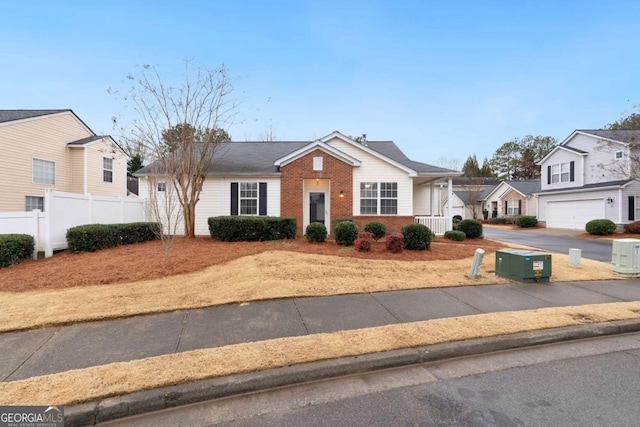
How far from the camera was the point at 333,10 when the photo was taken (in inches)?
503

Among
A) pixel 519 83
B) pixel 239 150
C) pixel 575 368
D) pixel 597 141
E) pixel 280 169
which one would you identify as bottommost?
pixel 575 368

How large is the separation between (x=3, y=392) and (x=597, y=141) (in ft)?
105

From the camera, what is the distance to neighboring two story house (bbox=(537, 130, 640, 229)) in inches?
776

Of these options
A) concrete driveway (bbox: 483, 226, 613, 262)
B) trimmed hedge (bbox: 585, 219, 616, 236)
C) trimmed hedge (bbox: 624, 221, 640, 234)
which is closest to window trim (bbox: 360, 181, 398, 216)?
concrete driveway (bbox: 483, 226, 613, 262)

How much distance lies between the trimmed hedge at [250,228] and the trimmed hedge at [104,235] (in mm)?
2423

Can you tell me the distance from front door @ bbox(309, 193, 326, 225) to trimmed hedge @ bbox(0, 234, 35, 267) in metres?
10.1

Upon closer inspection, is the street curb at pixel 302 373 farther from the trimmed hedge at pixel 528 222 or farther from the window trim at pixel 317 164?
the trimmed hedge at pixel 528 222

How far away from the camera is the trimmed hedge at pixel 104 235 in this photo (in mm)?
9180

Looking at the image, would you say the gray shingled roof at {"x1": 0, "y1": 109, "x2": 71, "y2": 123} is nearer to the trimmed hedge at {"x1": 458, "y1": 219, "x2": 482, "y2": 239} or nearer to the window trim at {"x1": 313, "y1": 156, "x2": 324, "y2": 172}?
the window trim at {"x1": 313, "y1": 156, "x2": 324, "y2": 172}

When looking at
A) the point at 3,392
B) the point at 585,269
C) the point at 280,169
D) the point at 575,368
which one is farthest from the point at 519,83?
the point at 3,392

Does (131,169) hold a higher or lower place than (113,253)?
higher

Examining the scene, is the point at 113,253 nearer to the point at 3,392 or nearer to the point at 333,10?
the point at 3,392

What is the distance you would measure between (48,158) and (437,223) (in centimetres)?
2205

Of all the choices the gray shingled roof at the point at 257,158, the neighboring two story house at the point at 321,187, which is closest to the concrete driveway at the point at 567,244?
the neighboring two story house at the point at 321,187
